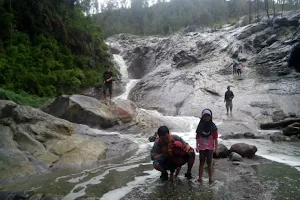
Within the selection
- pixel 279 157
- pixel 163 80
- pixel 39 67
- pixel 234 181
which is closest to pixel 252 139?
pixel 279 157

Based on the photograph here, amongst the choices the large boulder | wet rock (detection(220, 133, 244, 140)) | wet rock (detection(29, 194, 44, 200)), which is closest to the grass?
wet rock (detection(29, 194, 44, 200))

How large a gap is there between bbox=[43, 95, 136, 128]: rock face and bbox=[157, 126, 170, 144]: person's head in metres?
6.65

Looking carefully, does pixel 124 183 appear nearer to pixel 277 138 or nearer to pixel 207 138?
pixel 207 138

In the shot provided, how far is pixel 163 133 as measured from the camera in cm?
464

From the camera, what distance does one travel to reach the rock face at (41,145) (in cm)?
563

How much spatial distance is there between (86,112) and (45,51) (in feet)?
33.4

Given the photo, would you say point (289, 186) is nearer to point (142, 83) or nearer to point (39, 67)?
point (39, 67)

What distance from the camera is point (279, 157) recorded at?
7.33 metres

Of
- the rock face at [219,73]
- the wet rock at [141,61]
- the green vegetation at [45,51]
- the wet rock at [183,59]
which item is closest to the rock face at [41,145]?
the green vegetation at [45,51]

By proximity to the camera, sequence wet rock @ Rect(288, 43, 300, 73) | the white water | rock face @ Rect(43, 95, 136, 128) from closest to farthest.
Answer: the white water, rock face @ Rect(43, 95, 136, 128), wet rock @ Rect(288, 43, 300, 73)

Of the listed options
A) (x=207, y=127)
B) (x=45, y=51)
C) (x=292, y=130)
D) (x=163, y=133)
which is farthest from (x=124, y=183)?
(x=45, y=51)

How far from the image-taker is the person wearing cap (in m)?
4.71

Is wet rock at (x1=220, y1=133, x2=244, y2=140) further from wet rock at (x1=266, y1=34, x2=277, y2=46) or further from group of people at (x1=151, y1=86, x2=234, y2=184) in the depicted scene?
wet rock at (x1=266, y1=34, x2=277, y2=46)

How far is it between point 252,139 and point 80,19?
70.4ft
